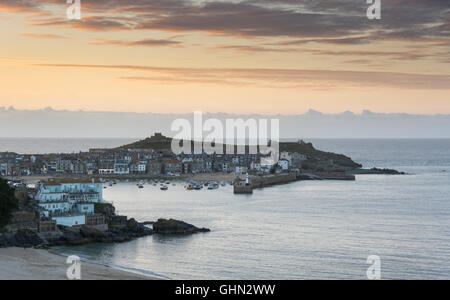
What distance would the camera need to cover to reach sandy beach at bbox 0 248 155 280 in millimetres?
24500

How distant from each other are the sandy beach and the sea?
5.56 feet

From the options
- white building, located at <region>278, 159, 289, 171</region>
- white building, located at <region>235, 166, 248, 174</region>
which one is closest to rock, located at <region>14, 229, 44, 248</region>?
white building, located at <region>235, 166, 248, 174</region>

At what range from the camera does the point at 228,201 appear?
59.3 meters

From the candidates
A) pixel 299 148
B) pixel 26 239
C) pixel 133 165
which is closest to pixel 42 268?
pixel 26 239

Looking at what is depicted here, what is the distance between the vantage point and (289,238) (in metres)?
36.8

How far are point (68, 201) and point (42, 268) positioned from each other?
1311cm

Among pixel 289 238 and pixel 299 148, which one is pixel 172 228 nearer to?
pixel 289 238

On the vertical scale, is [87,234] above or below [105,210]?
below

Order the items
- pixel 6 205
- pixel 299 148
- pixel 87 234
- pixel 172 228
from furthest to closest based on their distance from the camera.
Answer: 1. pixel 299 148
2. pixel 172 228
3. pixel 87 234
4. pixel 6 205

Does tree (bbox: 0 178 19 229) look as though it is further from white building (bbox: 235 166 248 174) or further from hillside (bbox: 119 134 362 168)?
hillside (bbox: 119 134 362 168)

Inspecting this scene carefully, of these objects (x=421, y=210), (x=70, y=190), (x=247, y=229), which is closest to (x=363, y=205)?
(x=421, y=210)

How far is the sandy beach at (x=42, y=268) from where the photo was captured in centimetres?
2450

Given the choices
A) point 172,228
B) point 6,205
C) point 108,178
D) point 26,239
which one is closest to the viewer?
point 6,205
